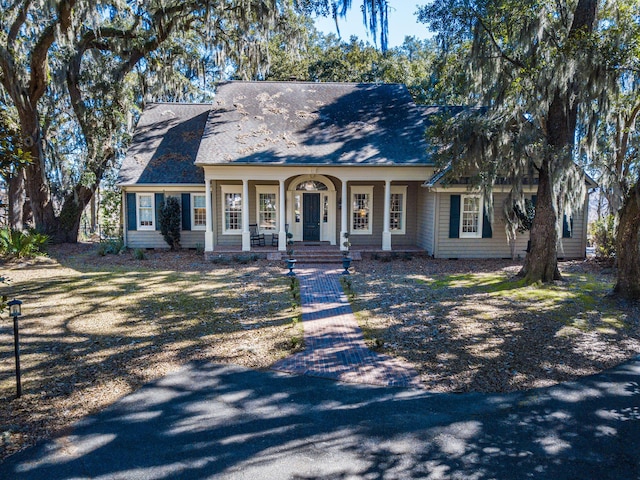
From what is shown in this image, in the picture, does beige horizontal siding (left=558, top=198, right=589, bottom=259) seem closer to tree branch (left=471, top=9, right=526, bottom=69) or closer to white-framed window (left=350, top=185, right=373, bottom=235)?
white-framed window (left=350, top=185, right=373, bottom=235)

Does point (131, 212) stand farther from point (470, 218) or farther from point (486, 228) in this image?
point (486, 228)

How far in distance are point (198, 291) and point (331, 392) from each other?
6.08m

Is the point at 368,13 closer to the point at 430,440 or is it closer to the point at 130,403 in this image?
the point at 430,440

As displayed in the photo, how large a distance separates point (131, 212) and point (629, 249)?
15.9m

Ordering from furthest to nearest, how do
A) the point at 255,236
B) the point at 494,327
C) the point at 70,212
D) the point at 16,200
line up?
the point at 16,200
the point at 70,212
the point at 255,236
the point at 494,327

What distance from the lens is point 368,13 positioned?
5.20 meters

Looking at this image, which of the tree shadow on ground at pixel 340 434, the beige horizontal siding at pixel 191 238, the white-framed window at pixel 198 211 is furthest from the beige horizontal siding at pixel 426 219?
the tree shadow on ground at pixel 340 434

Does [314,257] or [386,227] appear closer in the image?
[314,257]

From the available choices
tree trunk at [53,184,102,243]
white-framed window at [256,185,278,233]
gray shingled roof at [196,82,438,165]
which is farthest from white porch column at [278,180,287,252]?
tree trunk at [53,184,102,243]

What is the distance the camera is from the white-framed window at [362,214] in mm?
17188

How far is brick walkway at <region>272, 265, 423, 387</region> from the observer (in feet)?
19.6

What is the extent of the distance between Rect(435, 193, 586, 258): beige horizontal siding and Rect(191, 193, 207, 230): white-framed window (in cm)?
897

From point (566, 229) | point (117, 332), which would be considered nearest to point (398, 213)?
point (566, 229)

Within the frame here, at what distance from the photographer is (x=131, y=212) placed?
16938mm
